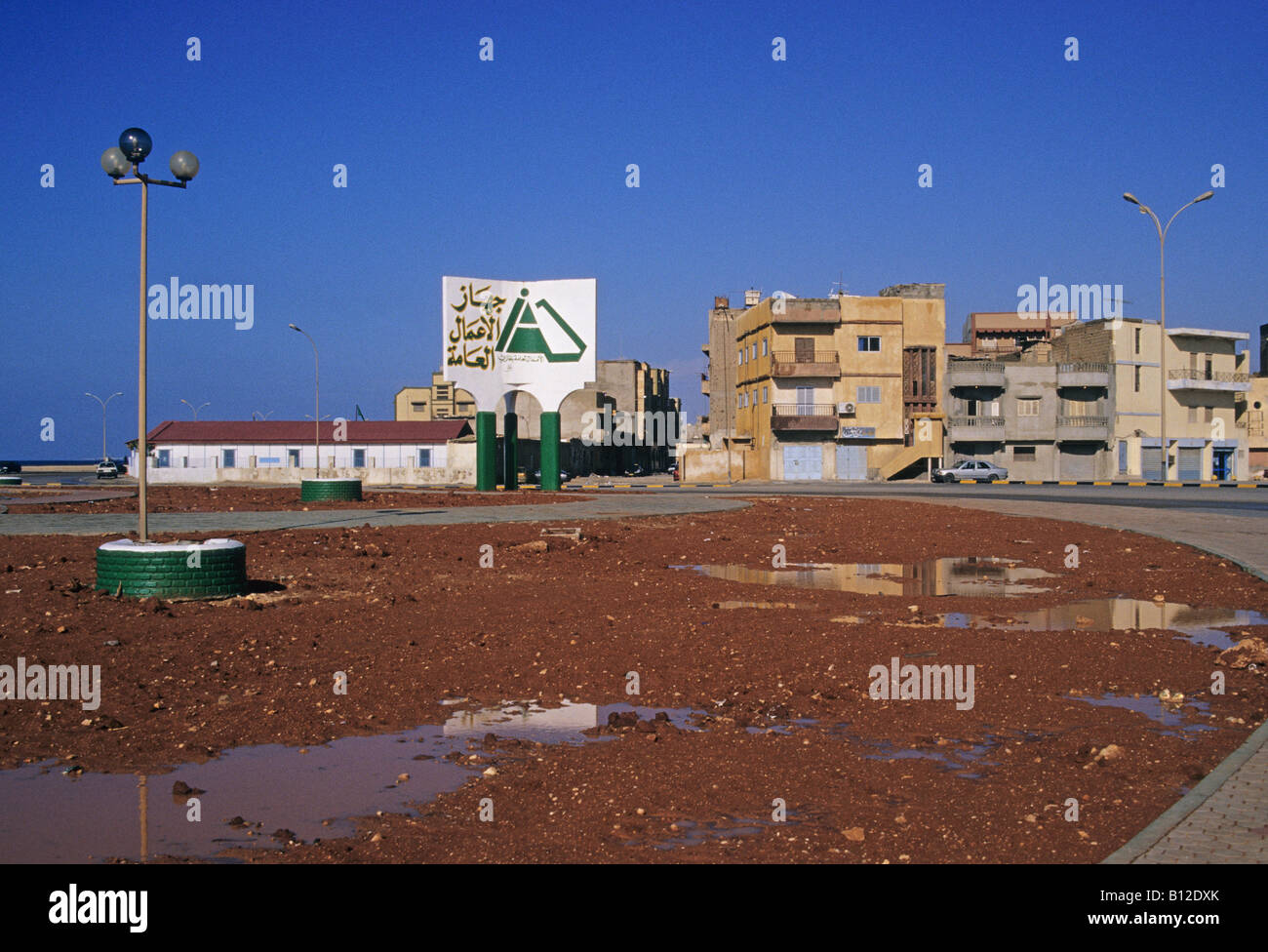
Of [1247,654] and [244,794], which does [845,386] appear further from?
[244,794]

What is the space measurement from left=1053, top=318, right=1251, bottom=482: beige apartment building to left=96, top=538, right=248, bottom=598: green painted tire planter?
239 ft

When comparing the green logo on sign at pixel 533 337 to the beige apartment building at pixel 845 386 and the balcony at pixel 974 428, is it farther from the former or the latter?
the balcony at pixel 974 428

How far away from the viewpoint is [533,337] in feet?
138

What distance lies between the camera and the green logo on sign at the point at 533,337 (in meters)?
41.7

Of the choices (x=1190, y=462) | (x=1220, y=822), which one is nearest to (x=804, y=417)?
(x=1190, y=462)

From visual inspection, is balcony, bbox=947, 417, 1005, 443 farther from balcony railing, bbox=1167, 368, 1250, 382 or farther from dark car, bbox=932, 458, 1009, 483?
balcony railing, bbox=1167, 368, 1250, 382

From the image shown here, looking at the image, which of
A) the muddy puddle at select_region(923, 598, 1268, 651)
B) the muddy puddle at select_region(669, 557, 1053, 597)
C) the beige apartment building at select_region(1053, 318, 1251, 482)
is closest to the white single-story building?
the beige apartment building at select_region(1053, 318, 1251, 482)

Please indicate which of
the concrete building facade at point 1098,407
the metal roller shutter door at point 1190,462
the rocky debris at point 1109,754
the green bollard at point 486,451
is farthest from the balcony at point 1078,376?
the rocky debris at point 1109,754

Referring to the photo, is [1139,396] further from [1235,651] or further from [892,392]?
[1235,651]

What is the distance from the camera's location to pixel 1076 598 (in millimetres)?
13562

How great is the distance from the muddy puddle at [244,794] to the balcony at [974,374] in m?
68.9

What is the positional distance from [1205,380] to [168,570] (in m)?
80.9
